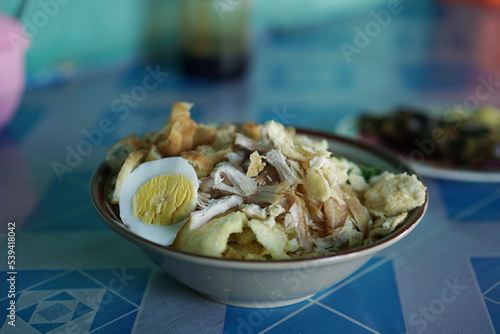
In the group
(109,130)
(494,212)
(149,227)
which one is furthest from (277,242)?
(109,130)

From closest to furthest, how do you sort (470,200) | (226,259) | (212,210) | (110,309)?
1. (226,259)
2. (212,210)
3. (110,309)
4. (470,200)

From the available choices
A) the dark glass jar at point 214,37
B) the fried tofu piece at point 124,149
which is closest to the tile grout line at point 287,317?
the fried tofu piece at point 124,149

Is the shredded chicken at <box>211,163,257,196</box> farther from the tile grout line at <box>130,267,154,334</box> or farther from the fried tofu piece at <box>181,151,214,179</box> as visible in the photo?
the tile grout line at <box>130,267,154,334</box>

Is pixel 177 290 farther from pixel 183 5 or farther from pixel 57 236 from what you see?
pixel 183 5

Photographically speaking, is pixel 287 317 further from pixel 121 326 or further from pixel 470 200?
pixel 470 200

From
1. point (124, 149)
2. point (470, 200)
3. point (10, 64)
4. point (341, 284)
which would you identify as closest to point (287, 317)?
point (341, 284)

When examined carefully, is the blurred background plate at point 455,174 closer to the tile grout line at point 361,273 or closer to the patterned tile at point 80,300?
the tile grout line at point 361,273
